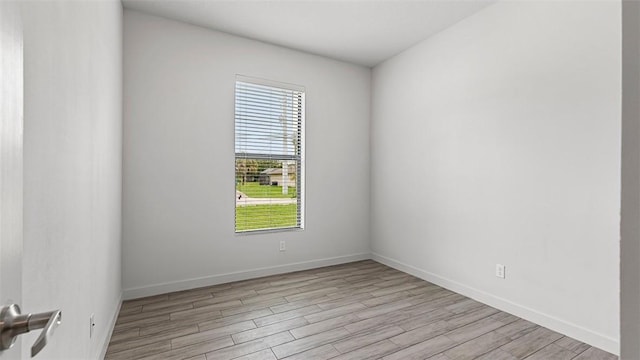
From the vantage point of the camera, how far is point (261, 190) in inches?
143

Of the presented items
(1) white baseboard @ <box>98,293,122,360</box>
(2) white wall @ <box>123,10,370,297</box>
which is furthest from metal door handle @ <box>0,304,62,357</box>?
(2) white wall @ <box>123,10,370,297</box>

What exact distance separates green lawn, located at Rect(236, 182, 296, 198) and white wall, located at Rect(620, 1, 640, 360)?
332cm

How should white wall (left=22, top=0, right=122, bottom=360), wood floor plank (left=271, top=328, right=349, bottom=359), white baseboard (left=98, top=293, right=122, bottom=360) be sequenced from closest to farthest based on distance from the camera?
1. white wall (left=22, top=0, right=122, bottom=360)
2. white baseboard (left=98, top=293, right=122, bottom=360)
3. wood floor plank (left=271, top=328, right=349, bottom=359)

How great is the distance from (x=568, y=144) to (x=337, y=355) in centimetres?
225

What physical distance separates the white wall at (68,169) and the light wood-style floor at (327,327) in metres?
0.47

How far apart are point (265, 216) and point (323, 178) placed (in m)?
0.89

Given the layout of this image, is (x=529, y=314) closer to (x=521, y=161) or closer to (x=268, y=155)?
(x=521, y=161)

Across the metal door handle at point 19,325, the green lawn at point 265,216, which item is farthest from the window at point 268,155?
the metal door handle at point 19,325

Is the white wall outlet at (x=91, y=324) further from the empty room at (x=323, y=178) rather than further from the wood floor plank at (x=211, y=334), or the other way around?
the wood floor plank at (x=211, y=334)

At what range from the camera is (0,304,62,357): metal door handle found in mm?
458

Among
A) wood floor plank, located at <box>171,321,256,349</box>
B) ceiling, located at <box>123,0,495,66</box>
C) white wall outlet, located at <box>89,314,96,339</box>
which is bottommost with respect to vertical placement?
wood floor plank, located at <box>171,321,256,349</box>

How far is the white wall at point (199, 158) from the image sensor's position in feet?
9.59

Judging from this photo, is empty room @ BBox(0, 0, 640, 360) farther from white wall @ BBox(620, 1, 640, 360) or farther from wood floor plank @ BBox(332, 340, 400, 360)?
white wall @ BBox(620, 1, 640, 360)

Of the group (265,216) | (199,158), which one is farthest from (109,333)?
(265,216)
